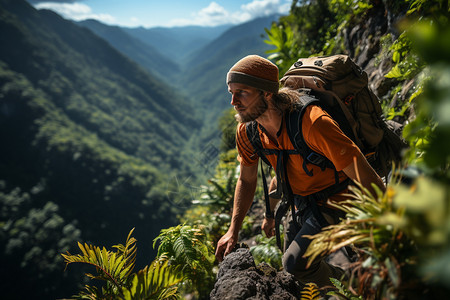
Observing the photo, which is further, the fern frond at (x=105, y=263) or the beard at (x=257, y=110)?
the beard at (x=257, y=110)

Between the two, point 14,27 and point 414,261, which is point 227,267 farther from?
point 14,27

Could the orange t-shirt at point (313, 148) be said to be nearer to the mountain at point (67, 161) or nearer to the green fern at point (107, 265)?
the green fern at point (107, 265)

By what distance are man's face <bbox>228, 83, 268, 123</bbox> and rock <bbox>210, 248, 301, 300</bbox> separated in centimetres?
113

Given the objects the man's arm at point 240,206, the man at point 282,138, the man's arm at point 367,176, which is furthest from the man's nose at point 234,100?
the man's arm at point 367,176

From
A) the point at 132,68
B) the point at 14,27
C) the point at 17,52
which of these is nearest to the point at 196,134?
Answer: the point at 132,68

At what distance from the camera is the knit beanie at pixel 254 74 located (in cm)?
201

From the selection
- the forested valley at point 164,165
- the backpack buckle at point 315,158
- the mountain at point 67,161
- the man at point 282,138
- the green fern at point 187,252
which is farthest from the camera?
the mountain at point 67,161

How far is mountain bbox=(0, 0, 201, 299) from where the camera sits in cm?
5297

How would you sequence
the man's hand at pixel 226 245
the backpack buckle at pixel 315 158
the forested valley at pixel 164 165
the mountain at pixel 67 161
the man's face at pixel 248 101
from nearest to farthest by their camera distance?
the forested valley at pixel 164 165, the backpack buckle at pixel 315 158, the man's face at pixel 248 101, the man's hand at pixel 226 245, the mountain at pixel 67 161

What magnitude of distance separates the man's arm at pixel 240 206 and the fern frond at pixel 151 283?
518mm

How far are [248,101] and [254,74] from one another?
0.70 ft

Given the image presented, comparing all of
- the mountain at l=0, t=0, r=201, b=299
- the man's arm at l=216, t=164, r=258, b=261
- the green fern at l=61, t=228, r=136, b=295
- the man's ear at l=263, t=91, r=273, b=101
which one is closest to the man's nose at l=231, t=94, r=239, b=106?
the man's ear at l=263, t=91, r=273, b=101

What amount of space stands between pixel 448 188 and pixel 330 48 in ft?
20.2

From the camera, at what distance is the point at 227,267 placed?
2.03 m
